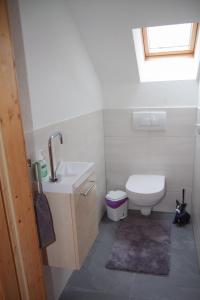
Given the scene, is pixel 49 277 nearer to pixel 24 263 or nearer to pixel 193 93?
pixel 24 263

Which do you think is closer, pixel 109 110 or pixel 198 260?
pixel 198 260

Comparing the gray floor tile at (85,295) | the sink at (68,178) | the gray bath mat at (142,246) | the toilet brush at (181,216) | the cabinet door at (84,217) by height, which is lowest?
the gray floor tile at (85,295)

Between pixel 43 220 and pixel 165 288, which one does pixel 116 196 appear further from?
pixel 43 220

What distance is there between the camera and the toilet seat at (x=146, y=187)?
2.46m

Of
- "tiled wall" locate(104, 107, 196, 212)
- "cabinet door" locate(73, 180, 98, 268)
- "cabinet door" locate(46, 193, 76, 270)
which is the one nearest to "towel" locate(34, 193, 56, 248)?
"cabinet door" locate(46, 193, 76, 270)

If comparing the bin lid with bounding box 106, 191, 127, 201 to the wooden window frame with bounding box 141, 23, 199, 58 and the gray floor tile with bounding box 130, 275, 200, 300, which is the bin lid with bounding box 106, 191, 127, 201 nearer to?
the gray floor tile with bounding box 130, 275, 200, 300

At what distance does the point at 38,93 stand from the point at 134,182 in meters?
1.59

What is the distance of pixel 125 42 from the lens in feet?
7.43

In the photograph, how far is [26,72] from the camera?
1.39 metres

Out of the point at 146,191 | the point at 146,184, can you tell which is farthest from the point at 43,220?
the point at 146,184

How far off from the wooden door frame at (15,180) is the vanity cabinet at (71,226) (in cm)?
17

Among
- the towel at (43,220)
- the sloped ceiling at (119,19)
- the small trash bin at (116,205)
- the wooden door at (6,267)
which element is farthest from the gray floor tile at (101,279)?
the sloped ceiling at (119,19)

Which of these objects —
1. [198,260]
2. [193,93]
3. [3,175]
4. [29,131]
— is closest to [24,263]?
[3,175]

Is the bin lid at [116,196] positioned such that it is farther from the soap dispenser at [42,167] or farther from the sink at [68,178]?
the soap dispenser at [42,167]
